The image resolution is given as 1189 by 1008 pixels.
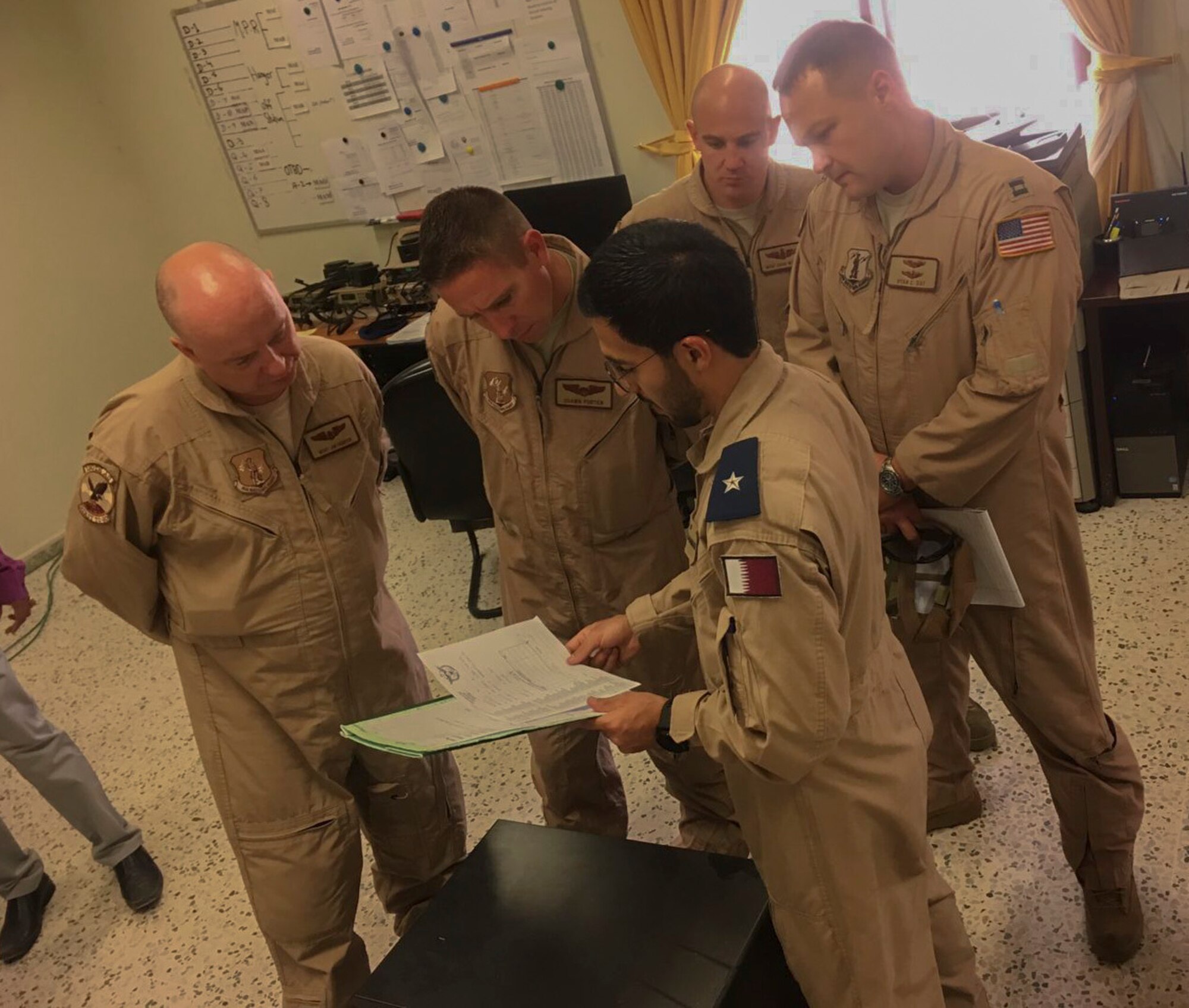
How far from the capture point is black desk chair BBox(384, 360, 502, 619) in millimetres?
2885

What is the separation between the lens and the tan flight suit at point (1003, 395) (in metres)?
1.53

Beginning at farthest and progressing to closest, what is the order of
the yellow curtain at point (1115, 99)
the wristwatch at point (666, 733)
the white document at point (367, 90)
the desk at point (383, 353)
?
the white document at point (367, 90) < the desk at point (383, 353) < the yellow curtain at point (1115, 99) < the wristwatch at point (666, 733)

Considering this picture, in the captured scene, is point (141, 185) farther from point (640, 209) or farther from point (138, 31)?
point (640, 209)

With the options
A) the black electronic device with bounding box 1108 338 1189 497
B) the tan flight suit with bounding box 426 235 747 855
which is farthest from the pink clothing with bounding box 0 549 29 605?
the black electronic device with bounding box 1108 338 1189 497

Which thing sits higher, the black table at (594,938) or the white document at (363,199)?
the white document at (363,199)

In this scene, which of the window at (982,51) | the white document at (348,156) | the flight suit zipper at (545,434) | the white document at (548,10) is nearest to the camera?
the flight suit zipper at (545,434)

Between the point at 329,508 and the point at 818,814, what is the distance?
3.19ft

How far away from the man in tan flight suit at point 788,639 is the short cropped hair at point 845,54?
1.89 feet

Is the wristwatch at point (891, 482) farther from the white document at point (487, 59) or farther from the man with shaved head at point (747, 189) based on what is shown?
the white document at point (487, 59)

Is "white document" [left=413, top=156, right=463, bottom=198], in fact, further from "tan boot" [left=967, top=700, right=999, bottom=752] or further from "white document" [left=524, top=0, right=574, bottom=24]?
"tan boot" [left=967, top=700, right=999, bottom=752]

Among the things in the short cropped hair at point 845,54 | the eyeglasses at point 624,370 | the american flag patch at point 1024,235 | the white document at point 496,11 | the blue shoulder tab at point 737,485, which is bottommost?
the blue shoulder tab at point 737,485

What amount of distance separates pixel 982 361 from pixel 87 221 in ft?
15.0

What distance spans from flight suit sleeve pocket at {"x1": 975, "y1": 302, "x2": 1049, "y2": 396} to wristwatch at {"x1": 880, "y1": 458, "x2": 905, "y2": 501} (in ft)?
0.72

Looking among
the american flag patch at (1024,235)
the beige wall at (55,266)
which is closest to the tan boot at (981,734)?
the american flag patch at (1024,235)
